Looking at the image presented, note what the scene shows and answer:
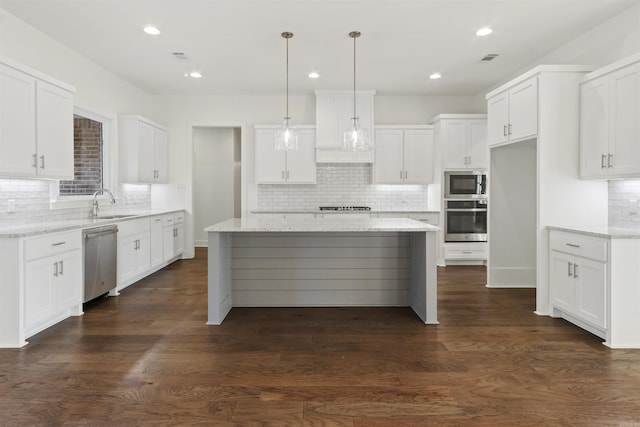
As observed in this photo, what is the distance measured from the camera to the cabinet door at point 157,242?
575 cm

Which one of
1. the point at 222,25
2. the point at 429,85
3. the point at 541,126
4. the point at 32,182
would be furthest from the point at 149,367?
the point at 429,85

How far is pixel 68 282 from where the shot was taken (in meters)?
3.72

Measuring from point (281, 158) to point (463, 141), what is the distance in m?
2.97

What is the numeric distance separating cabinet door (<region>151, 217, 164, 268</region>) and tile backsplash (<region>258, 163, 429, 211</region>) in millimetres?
1778

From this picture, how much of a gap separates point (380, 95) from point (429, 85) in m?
0.92

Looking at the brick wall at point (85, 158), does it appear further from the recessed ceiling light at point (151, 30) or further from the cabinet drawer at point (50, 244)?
the recessed ceiling light at point (151, 30)

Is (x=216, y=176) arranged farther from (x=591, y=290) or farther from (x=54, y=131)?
(x=591, y=290)

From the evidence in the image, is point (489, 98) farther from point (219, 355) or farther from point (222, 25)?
point (219, 355)

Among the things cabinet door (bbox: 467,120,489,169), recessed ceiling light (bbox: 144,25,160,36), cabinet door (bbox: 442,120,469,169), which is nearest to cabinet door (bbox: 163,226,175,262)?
recessed ceiling light (bbox: 144,25,160,36)

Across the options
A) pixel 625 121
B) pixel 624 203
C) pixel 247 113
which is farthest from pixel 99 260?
pixel 624 203

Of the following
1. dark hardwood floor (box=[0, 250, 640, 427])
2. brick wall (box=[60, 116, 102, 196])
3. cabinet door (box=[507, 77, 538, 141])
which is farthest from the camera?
brick wall (box=[60, 116, 102, 196])

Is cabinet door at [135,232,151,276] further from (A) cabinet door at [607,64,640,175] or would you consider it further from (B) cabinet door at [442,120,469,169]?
(A) cabinet door at [607,64,640,175]

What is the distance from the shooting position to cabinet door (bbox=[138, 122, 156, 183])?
5965 millimetres

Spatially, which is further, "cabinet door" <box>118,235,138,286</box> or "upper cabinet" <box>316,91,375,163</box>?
"upper cabinet" <box>316,91,375,163</box>
